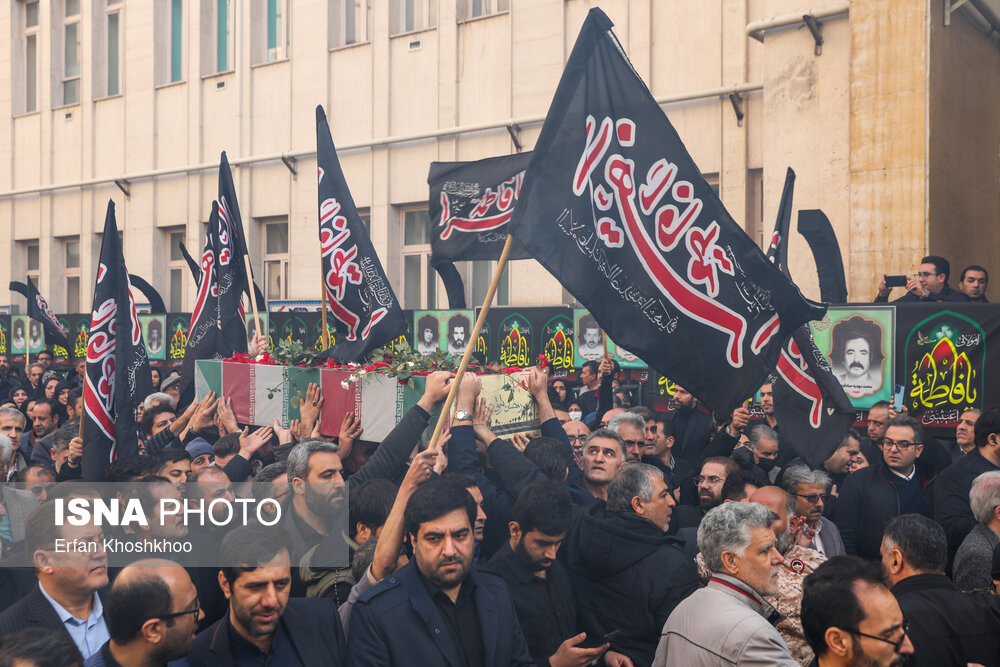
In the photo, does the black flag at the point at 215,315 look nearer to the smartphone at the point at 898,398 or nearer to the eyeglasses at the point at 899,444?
the eyeglasses at the point at 899,444

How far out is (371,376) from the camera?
6.68m

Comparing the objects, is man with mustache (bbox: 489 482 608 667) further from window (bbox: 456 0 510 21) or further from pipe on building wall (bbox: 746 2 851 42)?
window (bbox: 456 0 510 21)


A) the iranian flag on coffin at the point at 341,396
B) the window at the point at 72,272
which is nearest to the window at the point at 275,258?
the window at the point at 72,272

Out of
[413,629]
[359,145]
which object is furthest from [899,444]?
[359,145]

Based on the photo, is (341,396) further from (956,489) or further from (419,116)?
(419,116)

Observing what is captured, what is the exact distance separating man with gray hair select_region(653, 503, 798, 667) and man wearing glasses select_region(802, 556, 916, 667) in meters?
0.13

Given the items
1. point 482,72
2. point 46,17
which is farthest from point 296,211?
point 46,17

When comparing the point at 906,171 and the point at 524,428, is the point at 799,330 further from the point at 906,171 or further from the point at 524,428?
the point at 906,171

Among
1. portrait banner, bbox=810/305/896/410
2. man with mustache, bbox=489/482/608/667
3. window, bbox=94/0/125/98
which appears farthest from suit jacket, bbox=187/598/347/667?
window, bbox=94/0/125/98

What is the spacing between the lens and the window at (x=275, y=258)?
1888cm

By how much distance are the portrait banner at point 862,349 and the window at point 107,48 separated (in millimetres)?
17845

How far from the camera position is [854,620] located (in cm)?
316

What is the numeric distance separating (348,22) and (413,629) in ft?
53.8

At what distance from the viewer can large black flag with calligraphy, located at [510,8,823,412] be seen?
5.01 metres
